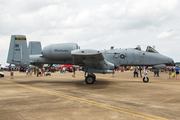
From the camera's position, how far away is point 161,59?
1429 centimetres

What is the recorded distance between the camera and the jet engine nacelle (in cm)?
1252

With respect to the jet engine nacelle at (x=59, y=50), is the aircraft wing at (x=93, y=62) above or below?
below

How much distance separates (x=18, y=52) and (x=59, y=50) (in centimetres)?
431

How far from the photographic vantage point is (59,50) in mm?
12539

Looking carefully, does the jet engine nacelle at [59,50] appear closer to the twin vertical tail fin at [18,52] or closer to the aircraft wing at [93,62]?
the aircraft wing at [93,62]

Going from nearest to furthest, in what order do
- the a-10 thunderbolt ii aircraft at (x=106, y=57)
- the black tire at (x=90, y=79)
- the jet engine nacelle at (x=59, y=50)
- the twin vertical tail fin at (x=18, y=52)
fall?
the black tire at (x=90, y=79) < the jet engine nacelle at (x=59, y=50) < the a-10 thunderbolt ii aircraft at (x=106, y=57) < the twin vertical tail fin at (x=18, y=52)

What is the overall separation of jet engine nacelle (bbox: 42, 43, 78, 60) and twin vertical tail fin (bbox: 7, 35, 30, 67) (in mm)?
2537

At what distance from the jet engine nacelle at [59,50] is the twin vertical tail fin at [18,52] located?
2537 mm

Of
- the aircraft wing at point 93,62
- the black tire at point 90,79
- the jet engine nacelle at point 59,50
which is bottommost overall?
the black tire at point 90,79

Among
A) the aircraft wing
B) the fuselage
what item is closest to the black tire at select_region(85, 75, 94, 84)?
the aircraft wing

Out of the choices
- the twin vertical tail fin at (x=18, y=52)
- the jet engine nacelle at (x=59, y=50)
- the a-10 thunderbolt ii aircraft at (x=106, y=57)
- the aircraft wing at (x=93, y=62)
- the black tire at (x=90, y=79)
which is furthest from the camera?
the twin vertical tail fin at (x=18, y=52)

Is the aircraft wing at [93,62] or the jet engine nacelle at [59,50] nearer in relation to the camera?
the aircraft wing at [93,62]

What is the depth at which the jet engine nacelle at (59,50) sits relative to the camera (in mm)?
12516

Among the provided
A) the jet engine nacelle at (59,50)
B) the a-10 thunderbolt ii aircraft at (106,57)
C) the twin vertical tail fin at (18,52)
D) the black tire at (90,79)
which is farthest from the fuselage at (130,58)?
the black tire at (90,79)
